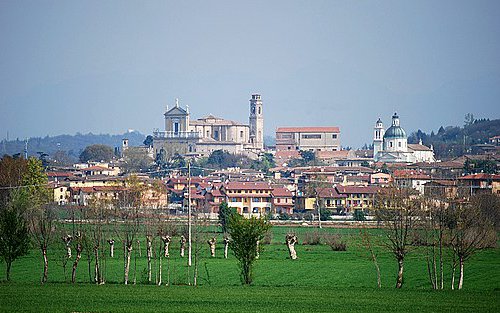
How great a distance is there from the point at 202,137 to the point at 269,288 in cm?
13699

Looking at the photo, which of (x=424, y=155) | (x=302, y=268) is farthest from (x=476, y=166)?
(x=302, y=268)

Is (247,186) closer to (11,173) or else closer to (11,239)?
(11,173)

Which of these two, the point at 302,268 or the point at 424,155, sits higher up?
the point at 424,155

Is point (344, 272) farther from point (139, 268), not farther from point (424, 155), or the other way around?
point (424, 155)

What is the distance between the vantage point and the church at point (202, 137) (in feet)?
522

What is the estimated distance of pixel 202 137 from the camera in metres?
166

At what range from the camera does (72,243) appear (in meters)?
36.8

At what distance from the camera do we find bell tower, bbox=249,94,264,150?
18525 centimetres

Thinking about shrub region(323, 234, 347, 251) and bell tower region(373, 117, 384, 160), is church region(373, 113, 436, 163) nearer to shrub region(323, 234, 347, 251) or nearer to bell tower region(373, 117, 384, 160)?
bell tower region(373, 117, 384, 160)

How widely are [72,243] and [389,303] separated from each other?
49.5 feet

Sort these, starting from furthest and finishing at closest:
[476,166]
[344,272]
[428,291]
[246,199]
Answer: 1. [476,166]
2. [246,199]
3. [344,272]
4. [428,291]

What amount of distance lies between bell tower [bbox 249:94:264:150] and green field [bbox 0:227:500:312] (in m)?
143

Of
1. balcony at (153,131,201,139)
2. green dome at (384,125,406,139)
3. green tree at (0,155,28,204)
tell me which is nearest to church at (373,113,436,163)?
green dome at (384,125,406,139)

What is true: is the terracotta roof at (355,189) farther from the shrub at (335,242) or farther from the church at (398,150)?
the church at (398,150)
